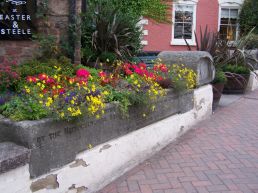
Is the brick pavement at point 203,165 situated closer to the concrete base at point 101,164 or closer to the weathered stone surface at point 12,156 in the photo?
the concrete base at point 101,164

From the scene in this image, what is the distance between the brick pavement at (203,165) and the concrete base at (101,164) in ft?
0.34

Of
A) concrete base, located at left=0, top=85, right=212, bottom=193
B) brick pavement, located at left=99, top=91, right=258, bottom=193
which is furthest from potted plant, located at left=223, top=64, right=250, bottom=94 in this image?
concrete base, located at left=0, top=85, right=212, bottom=193

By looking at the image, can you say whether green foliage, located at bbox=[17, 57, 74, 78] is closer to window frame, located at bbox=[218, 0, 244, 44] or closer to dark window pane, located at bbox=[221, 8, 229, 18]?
window frame, located at bbox=[218, 0, 244, 44]

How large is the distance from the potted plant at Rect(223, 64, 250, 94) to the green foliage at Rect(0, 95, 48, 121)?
6.17 m

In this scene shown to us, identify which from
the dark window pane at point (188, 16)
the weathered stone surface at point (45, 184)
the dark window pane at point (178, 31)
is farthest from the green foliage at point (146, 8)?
the weathered stone surface at point (45, 184)

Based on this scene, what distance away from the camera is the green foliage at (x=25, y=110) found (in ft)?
10.5

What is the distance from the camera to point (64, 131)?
133 inches

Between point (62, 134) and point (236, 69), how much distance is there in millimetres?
6497

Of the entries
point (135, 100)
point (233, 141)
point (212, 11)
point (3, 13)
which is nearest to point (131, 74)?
point (135, 100)

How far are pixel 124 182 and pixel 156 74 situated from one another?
1875 millimetres

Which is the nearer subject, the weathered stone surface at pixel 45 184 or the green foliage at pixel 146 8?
the weathered stone surface at pixel 45 184

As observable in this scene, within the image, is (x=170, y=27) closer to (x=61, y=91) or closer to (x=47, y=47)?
(x=47, y=47)

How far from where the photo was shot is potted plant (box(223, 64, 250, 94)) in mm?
8778

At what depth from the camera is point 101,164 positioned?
3.86m
